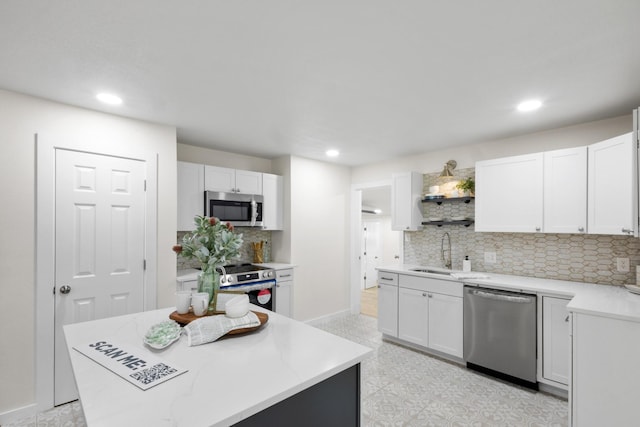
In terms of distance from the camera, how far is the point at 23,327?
2.36 m

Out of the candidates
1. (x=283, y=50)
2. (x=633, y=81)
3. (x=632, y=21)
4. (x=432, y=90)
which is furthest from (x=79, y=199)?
(x=633, y=81)

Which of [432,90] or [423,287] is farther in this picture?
[423,287]

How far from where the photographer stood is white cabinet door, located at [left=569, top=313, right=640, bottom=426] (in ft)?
6.26

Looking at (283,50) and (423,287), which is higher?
(283,50)

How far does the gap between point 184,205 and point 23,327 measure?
1.68 meters

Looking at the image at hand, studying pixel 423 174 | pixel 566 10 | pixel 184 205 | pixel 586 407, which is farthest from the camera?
pixel 423 174

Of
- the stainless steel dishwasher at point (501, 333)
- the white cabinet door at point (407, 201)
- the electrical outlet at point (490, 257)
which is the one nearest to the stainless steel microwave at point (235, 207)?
the white cabinet door at point (407, 201)

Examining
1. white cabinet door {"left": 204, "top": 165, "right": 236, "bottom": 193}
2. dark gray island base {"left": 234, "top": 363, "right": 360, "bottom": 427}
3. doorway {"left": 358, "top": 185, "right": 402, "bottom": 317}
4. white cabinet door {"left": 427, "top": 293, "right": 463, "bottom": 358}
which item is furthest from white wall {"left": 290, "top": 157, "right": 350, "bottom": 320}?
dark gray island base {"left": 234, "top": 363, "right": 360, "bottom": 427}

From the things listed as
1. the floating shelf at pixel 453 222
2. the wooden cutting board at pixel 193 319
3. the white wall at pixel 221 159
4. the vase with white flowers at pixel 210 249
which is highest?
the white wall at pixel 221 159

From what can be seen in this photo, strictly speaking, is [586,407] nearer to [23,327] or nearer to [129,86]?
[129,86]

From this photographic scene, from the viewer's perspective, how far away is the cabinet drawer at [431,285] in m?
3.33

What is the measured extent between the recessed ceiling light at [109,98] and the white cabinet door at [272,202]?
2005 mm

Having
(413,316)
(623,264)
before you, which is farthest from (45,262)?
(623,264)

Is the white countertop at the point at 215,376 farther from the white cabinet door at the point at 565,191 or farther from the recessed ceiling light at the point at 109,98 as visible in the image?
the white cabinet door at the point at 565,191
